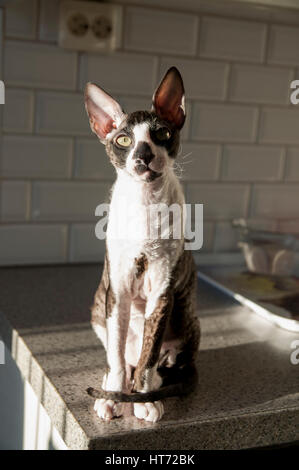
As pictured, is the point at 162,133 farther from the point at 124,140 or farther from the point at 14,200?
the point at 14,200

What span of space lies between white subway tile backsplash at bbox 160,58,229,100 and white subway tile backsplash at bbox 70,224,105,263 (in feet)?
1.28

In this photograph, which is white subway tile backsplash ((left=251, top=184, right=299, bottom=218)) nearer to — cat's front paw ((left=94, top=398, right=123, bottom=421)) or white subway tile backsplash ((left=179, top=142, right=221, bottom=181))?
white subway tile backsplash ((left=179, top=142, right=221, bottom=181))

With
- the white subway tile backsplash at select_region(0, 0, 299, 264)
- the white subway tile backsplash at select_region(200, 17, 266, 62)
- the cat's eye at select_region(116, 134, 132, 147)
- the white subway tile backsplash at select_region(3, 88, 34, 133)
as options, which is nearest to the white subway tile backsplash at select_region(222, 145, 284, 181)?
the white subway tile backsplash at select_region(0, 0, 299, 264)

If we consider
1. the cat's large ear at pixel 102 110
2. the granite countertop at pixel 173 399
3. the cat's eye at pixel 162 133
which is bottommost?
the granite countertop at pixel 173 399

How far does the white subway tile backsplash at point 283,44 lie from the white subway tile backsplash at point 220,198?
324mm

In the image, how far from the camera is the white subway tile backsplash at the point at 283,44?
1464 mm

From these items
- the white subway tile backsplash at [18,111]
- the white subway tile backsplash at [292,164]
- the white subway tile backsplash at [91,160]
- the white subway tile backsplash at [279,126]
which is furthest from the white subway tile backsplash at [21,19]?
the white subway tile backsplash at [292,164]

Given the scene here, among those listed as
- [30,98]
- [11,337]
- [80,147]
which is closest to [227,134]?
[80,147]

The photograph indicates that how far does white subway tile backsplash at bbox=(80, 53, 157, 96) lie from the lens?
4.24ft

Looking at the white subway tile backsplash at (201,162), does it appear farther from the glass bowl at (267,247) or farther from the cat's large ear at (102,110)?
the cat's large ear at (102,110)

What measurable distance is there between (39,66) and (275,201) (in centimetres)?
69

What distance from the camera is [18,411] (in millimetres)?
1122

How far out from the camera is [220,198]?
1494 mm
